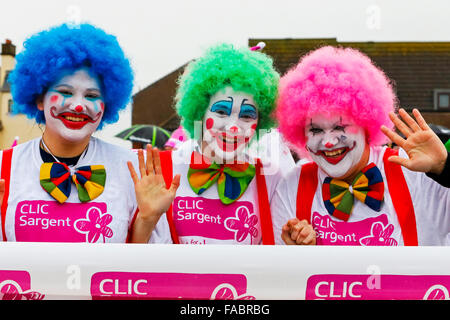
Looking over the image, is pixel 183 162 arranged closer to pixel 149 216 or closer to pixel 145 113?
pixel 149 216

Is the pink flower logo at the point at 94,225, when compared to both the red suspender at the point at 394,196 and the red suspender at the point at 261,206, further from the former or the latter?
the red suspender at the point at 394,196

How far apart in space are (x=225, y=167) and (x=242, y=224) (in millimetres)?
271

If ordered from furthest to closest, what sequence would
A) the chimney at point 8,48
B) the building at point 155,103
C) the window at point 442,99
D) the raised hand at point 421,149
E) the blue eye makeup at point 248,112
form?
the chimney at point 8,48, the building at point 155,103, the window at point 442,99, the blue eye makeup at point 248,112, the raised hand at point 421,149

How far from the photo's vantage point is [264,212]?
239 cm

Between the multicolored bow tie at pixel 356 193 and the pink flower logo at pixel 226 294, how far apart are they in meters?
1.01

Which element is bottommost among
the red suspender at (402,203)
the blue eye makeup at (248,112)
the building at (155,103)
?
the red suspender at (402,203)

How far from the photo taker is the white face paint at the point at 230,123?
238 cm

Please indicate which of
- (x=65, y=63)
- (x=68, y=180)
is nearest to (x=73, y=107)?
(x=65, y=63)

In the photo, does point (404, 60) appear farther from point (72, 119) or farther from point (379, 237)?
point (72, 119)

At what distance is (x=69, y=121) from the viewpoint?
2.26 meters

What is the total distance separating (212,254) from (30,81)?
1416 millimetres

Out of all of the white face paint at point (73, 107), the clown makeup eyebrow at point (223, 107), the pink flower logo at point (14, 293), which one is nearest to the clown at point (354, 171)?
the clown makeup eyebrow at point (223, 107)

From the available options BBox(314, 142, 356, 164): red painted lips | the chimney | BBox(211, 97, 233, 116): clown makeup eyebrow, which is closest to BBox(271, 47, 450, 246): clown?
BBox(314, 142, 356, 164): red painted lips

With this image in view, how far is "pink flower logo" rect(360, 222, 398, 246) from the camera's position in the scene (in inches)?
88.4
